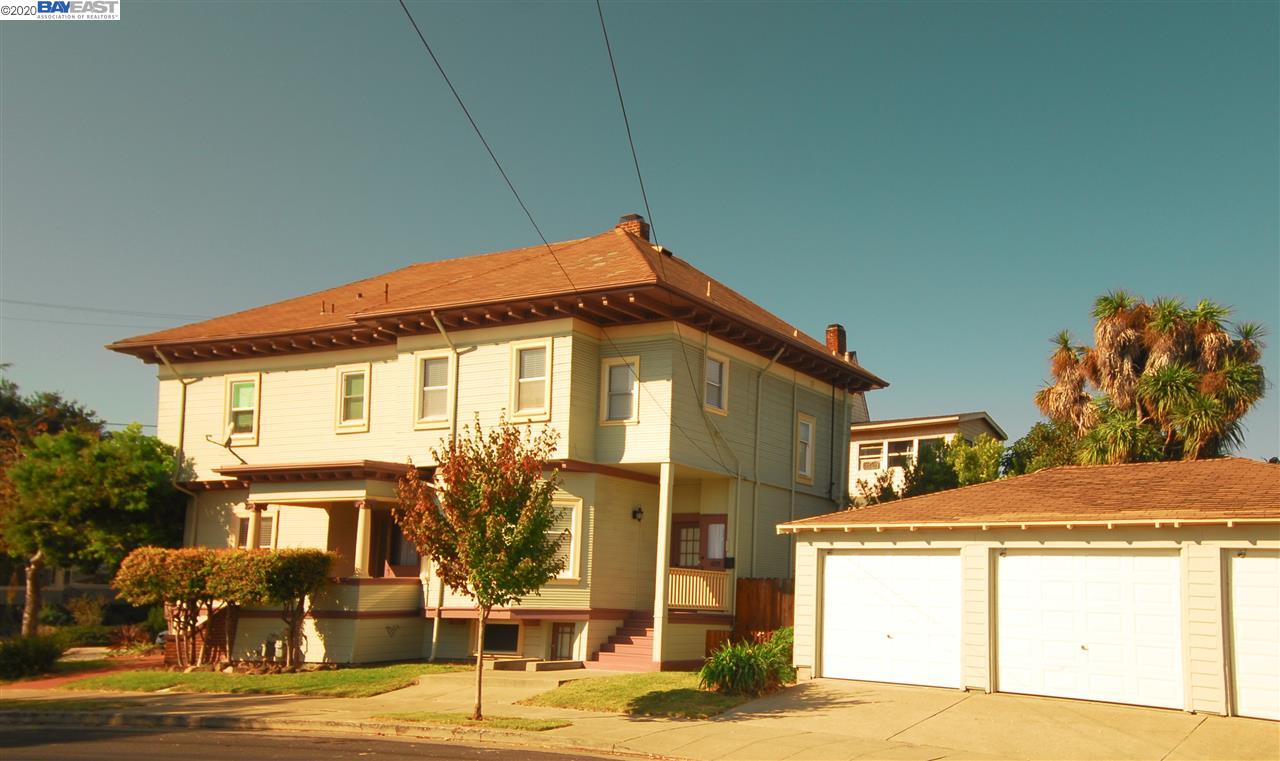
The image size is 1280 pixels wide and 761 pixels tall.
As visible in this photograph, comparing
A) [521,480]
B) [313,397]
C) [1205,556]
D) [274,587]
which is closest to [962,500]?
[1205,556]

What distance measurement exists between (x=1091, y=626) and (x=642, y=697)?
7.55 m

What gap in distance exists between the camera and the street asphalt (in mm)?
14859

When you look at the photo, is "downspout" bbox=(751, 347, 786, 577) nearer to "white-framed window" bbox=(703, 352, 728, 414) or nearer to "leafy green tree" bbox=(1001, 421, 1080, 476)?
"white-framed window" bbox=(703, 352, 728, 414)

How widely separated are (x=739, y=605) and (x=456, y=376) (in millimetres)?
8350

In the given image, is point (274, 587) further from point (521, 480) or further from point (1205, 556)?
point (1205, 556)

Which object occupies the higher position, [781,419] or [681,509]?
[781,419]

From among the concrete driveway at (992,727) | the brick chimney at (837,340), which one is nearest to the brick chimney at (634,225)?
the brick chimney at (837,340)

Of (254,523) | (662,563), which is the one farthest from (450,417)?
(254,523)

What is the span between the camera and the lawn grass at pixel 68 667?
26.2 metres

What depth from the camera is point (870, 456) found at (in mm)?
46844

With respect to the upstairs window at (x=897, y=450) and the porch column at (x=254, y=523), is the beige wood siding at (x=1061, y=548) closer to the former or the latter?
the porch column at (x=254, y=523)

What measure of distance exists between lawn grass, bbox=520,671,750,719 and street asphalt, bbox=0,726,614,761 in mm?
3458

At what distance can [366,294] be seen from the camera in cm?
3198

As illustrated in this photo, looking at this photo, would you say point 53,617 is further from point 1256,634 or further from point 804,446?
point 1256,634
